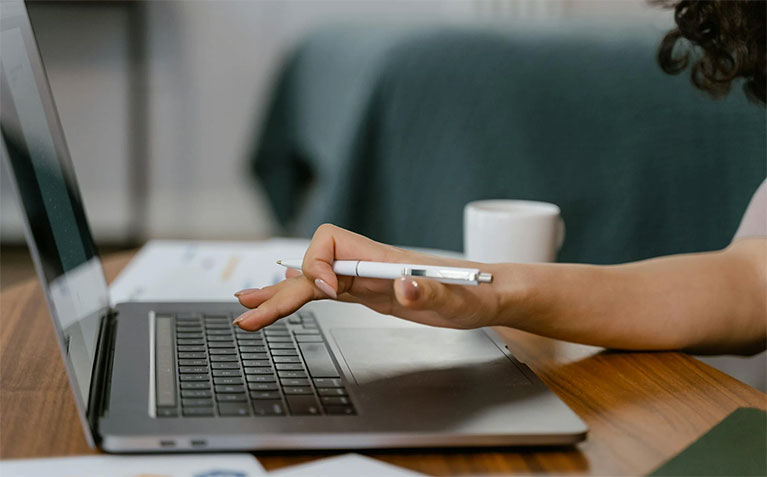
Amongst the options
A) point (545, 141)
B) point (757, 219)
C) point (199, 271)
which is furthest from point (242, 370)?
point (545, 141)

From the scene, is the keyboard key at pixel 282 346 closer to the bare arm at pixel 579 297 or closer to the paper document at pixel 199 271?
the bare arm at pixel 579 297

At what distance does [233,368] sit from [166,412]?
0.08m

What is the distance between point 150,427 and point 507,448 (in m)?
0.18

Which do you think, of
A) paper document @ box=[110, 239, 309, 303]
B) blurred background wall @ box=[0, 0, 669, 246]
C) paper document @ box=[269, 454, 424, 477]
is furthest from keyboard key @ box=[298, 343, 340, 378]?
blurred background wall @ box=[0, 0, 669, 246]

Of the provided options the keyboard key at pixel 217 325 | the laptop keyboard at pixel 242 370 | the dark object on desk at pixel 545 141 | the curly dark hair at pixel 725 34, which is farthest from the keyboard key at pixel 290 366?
the dark object on desk at pixel 545 141

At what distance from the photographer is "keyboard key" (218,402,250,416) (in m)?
0.47

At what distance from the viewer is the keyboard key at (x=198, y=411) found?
0.47 m

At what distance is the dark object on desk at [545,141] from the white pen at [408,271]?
2.79 ft

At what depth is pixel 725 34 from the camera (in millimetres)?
859

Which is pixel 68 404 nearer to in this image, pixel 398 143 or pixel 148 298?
pixel 148 298

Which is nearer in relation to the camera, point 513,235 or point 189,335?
point 189,335

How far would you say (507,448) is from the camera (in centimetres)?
46

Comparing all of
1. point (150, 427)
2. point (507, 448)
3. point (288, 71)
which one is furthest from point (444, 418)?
point (288, 71)

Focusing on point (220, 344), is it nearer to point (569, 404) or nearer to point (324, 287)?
point (324, 287)
